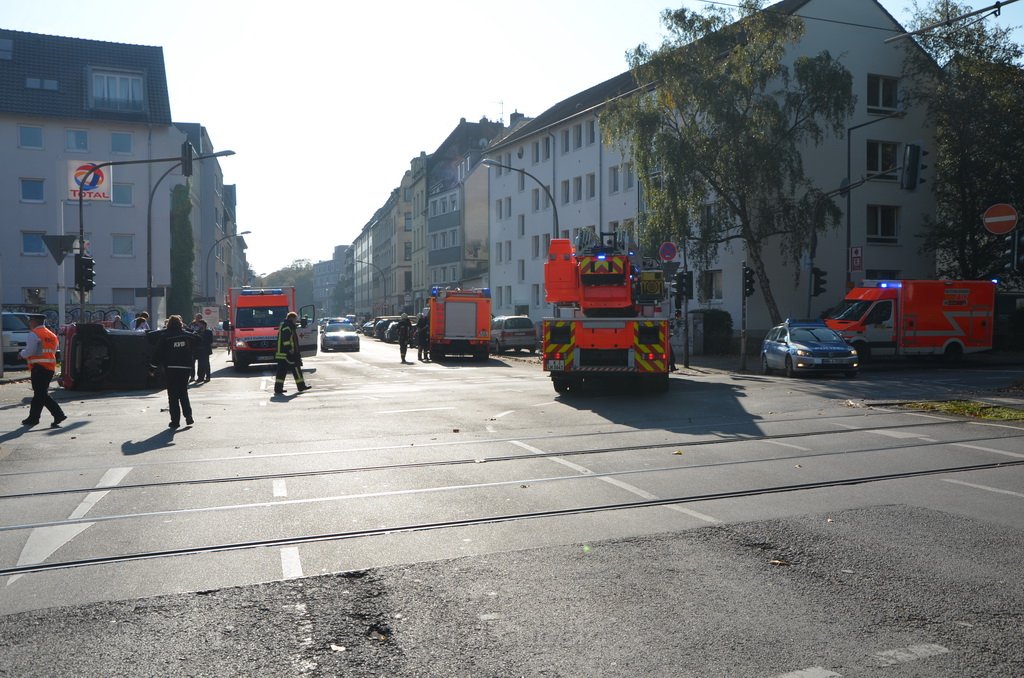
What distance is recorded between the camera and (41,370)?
47.8ft

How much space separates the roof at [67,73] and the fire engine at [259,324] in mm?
25352

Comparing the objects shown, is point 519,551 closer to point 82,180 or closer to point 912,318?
point 912,318

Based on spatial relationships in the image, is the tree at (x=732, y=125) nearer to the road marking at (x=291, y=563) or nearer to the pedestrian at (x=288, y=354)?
the pedestrian at (x=288, y=354)

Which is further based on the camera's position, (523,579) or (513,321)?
(513,321)

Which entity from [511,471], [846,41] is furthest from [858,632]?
[846,41]

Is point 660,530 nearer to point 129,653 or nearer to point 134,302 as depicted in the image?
A: point 129,653

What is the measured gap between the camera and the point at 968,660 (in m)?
4.28

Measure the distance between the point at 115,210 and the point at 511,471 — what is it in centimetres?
4981

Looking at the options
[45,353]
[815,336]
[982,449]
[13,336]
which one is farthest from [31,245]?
[982,449]

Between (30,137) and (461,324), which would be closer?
(461,324)

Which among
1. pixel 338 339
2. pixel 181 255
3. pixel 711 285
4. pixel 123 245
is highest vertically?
pixel 181 255

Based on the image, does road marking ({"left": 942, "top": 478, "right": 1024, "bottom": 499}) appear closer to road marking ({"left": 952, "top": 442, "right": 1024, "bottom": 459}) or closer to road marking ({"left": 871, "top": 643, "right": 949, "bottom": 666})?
road marking ({"left": 952, "top": 442, "right": 1024, "bottom": 459})

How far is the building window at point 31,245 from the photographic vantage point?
50.9 m

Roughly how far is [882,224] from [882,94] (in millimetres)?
5730
